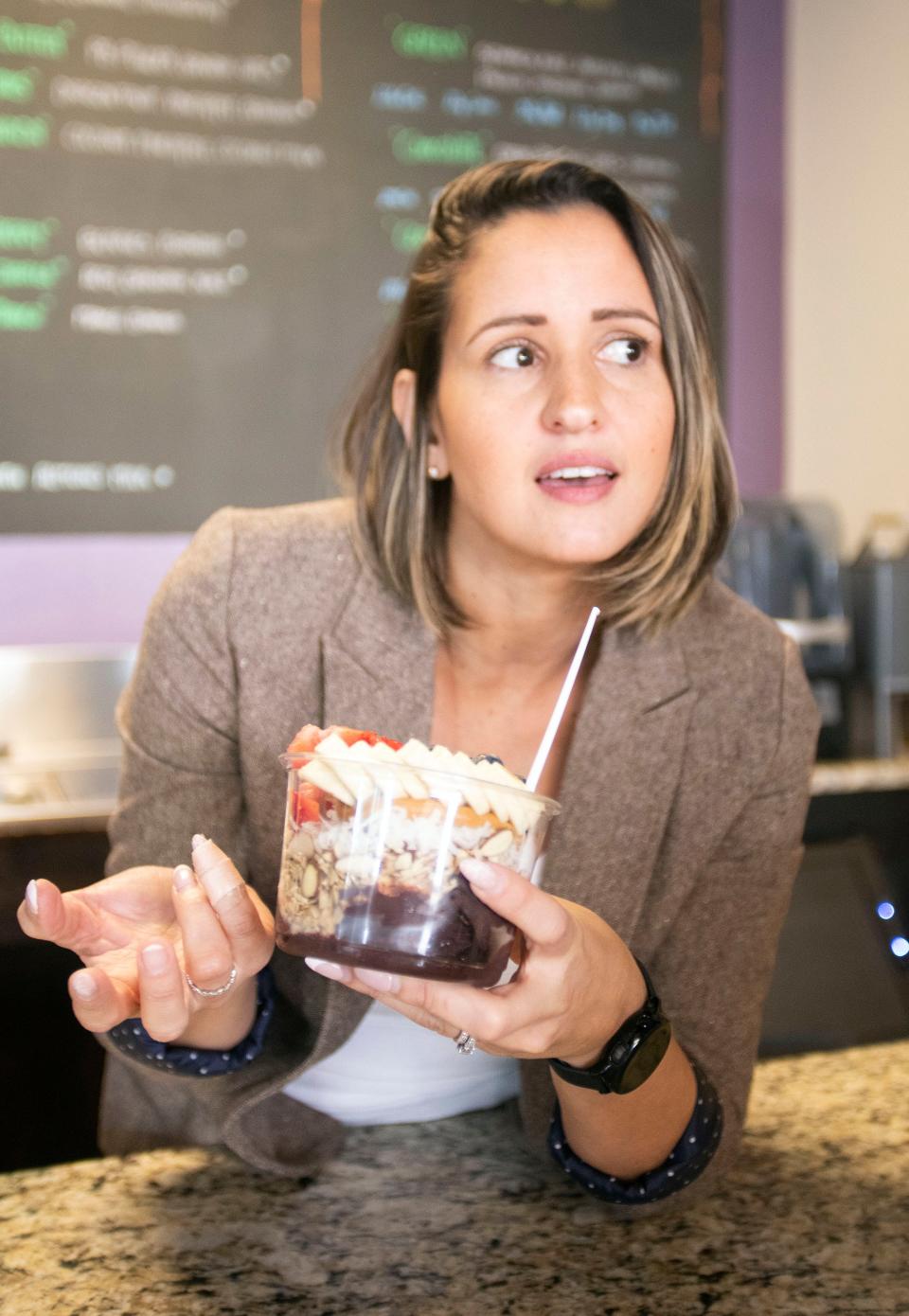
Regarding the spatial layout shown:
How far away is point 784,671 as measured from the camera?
1244 mm

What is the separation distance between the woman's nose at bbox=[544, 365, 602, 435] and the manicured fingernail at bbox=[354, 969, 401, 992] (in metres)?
0.51

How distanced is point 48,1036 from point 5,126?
5.46ft

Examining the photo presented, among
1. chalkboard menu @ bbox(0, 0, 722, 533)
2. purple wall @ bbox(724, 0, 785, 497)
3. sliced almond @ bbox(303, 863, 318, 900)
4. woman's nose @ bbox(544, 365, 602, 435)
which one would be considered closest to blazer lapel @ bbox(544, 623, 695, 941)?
woman's nose @ bbox(544, 365, 602, 435)

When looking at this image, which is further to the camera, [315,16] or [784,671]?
[315,16]

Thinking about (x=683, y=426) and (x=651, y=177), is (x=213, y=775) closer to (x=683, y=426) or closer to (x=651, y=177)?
(x=683, y=426)

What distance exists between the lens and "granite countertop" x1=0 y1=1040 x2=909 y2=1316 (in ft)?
2.54

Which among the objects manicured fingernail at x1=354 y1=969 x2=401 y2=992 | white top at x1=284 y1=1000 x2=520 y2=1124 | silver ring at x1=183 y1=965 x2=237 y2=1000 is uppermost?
manicured fingernail at x1=354 y1=969 x2=401 y2=992

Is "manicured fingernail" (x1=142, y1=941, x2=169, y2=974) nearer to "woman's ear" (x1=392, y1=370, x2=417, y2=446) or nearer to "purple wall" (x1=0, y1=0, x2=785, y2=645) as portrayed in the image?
"woman's ear" (x1=392, y1=370, x2=417, y2=446)

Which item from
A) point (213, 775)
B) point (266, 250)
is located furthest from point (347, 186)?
point (213, 775)

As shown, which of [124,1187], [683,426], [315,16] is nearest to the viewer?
[124,1187]

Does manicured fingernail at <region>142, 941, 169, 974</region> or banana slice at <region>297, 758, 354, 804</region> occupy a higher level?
banana slice at <region>297, 758, 354, 804</region>

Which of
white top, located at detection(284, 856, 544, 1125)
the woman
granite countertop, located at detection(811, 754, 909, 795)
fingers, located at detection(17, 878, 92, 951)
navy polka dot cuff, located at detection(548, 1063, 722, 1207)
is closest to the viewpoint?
fingers, located at detection(17, 878, 92, 951)

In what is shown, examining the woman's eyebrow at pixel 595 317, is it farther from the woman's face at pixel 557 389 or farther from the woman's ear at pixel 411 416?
the woman's ear at pixel 411 416

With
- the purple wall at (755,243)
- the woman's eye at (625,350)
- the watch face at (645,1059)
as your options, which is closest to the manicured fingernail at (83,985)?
the watch face at (645,1059)
